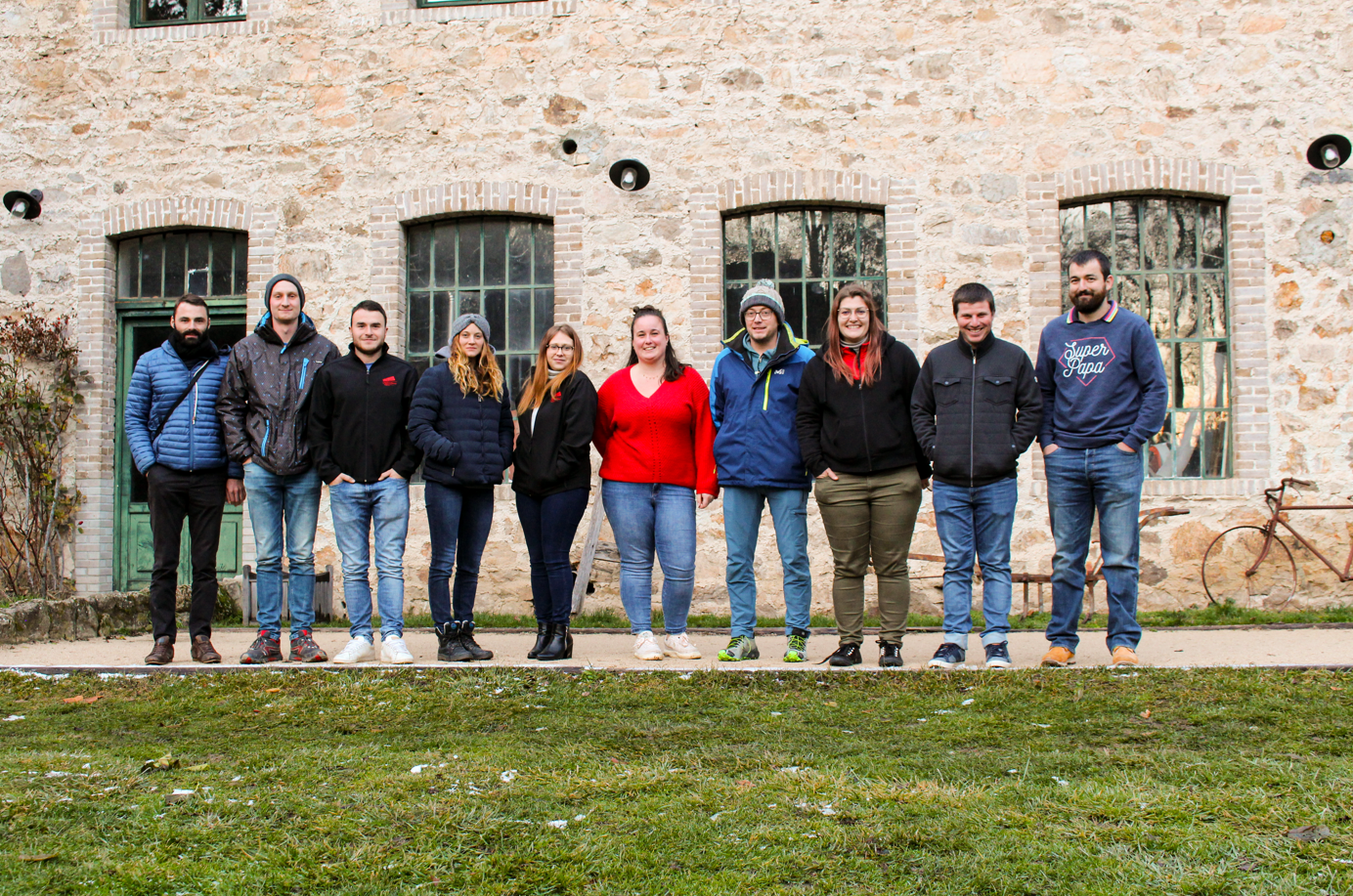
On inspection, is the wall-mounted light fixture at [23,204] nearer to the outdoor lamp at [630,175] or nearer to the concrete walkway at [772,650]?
the concrete walkway at [772,650]

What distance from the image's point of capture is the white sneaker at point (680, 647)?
5699 millimetres

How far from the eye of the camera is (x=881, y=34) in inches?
343

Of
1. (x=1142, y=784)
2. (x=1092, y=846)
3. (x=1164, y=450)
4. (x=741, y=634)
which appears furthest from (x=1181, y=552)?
(x=1092, y=846)

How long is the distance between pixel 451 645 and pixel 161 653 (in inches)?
53.8

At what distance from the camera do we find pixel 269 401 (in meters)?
5.67

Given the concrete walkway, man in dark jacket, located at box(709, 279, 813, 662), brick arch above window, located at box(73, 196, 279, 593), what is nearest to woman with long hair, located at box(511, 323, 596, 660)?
the concrete walkway

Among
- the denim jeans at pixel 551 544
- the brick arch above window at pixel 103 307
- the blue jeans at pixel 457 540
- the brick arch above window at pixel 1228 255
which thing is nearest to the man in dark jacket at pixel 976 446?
the denim jeans at pixel 551 544

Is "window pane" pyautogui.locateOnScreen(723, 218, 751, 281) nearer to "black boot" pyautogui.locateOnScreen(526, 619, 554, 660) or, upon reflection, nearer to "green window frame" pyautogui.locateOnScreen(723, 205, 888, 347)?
"green window frame" pyautogui.locateOnScreen(723, 205, 888, 347)

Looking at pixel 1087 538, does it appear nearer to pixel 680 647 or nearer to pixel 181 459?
pixel 680 647

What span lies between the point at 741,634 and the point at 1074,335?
2080 mm

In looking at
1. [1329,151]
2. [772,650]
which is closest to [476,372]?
[772,650]

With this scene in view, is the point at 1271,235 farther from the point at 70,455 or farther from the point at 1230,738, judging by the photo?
the point at 70,455

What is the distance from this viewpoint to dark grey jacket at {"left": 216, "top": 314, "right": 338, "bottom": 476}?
562 centimetres

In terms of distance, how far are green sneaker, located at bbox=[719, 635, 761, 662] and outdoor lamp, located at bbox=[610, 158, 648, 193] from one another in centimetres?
428
